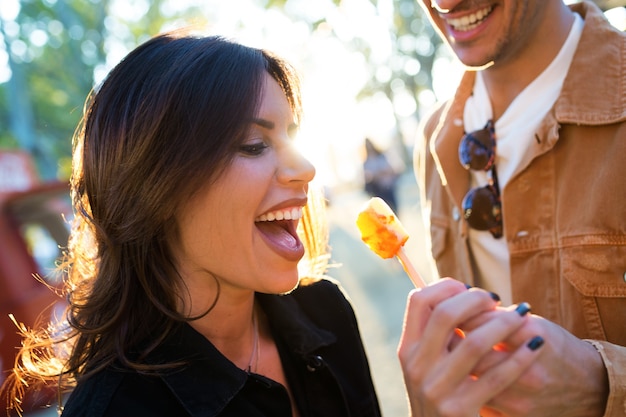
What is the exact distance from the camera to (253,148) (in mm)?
1942

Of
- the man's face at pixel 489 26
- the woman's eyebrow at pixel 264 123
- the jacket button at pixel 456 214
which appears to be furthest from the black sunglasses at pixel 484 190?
the woman's eyebrow at pixel 264 123

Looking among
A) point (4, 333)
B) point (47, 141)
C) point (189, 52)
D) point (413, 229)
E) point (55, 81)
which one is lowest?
point (413, 229)

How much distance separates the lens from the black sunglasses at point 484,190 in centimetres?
237

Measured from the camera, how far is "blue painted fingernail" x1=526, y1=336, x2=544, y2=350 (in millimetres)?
1319

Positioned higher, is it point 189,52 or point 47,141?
point 189,52

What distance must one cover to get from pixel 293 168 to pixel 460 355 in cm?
96

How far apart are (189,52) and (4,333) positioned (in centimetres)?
468

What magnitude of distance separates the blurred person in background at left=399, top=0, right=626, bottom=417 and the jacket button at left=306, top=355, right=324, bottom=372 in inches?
31.4

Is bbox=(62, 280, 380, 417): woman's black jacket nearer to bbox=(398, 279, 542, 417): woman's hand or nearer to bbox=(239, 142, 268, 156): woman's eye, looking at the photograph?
bbox=(239, 142, 268, 156): woman's eye

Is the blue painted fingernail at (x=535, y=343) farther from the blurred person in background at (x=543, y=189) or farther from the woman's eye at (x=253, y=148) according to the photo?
the woman's eye at (x=253, y=148)

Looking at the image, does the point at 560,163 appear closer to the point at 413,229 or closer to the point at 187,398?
the point at 187,398

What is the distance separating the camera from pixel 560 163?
216cm

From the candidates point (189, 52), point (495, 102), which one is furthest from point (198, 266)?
point (495, 102)

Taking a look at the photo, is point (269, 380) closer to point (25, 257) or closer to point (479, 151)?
point (479, 151)
